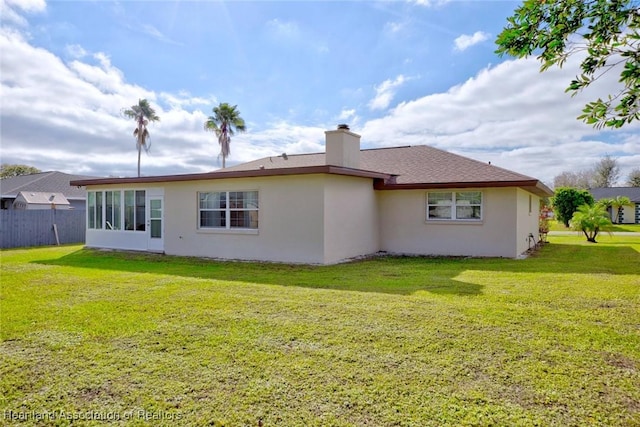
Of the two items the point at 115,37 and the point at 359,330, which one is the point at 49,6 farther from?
the point at 359,330

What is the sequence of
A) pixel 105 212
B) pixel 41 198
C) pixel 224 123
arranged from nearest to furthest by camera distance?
pixel 105 212 < pixel 41 198 < pixel 224 123

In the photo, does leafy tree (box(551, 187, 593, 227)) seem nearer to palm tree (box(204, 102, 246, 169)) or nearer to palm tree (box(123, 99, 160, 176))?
palm tree (box(204, 102, 246, 169))

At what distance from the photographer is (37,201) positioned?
23.2 metres

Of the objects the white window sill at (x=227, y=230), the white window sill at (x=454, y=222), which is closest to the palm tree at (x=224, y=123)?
the white window sill at (x=227, y=230)

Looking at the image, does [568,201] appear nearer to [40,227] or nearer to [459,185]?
[459,185]

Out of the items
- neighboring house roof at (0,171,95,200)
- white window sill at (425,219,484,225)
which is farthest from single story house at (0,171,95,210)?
white window sill at (425,219,484,225)

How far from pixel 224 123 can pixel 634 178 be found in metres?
54.6

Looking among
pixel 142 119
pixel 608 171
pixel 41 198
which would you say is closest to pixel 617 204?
pixel 608 171

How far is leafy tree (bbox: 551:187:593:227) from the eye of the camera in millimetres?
30297

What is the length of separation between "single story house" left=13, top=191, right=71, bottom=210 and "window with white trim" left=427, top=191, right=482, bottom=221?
20.9 m

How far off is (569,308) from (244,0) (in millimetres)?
9800

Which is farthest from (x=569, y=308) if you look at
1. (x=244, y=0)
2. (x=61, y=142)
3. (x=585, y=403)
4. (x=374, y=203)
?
(x=61, y=142)

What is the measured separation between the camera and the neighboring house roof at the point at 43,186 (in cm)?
2569

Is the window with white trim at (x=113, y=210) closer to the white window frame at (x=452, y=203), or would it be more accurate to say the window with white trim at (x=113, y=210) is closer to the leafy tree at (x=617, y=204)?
the white window frame at (x=452, y=203)
